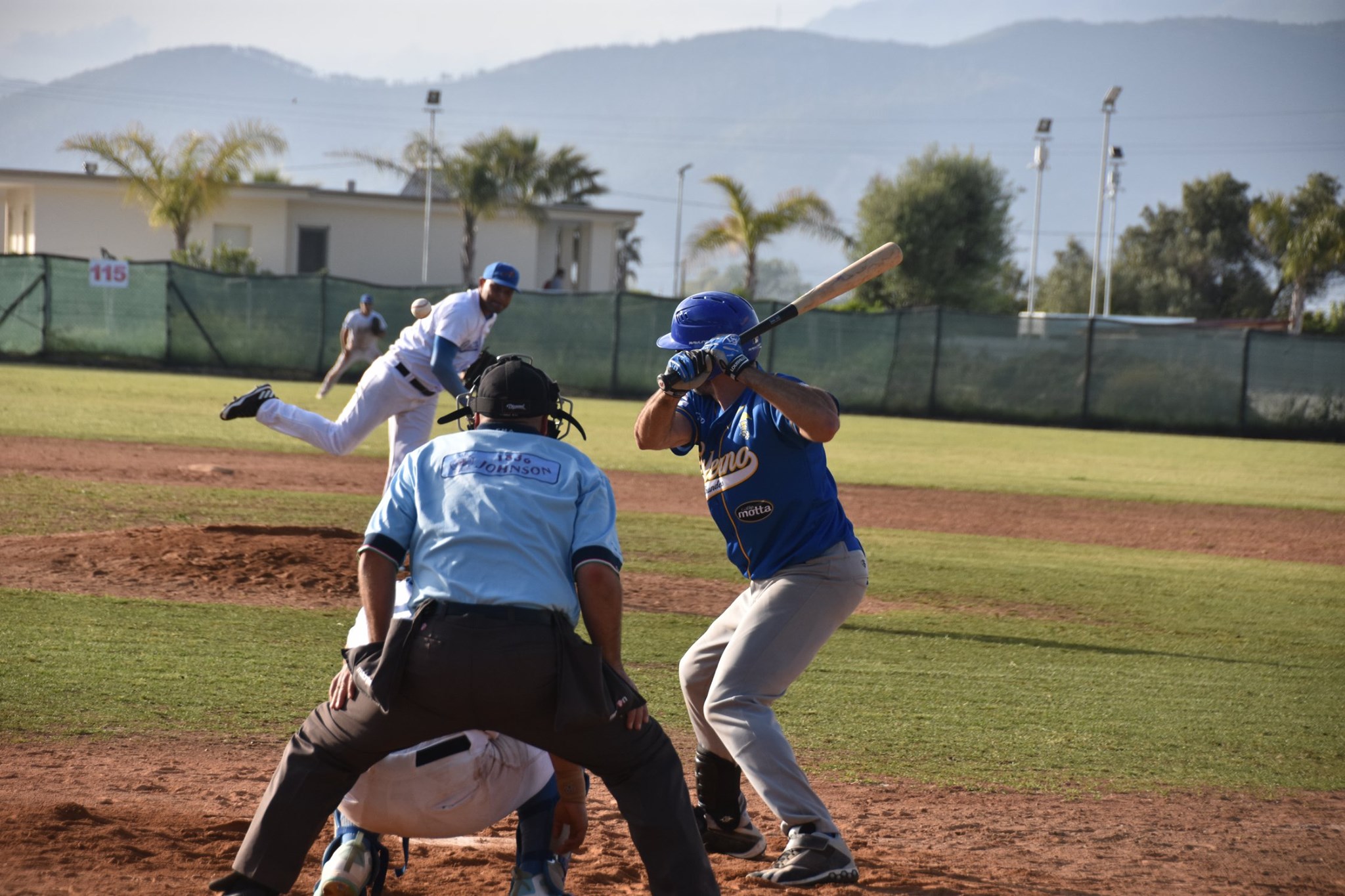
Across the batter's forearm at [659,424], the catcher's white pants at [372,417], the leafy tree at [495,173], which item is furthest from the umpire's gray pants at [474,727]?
the leafy tree at [495,173]

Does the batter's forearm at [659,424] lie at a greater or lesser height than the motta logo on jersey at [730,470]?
greater

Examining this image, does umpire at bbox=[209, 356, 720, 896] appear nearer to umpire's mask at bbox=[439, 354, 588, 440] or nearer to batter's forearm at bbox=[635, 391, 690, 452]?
umpire's mask at bbox=[439, 354, 588, 440]

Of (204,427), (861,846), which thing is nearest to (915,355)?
(204,427)

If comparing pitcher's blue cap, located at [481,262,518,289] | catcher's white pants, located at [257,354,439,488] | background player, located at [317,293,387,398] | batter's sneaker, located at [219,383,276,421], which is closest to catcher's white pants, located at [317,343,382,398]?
background player, located at [317,293,387,398]

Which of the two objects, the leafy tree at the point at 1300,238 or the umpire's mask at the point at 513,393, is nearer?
the umpire's mask at the point at 513,393

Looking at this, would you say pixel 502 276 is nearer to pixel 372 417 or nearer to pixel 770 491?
pixel 372 417

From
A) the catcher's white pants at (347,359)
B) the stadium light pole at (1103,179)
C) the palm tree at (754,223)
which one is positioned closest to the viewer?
the catcher's white pants at (347,359)

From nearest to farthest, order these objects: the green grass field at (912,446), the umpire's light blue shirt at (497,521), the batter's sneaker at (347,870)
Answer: the umpire's light blue shirt at (497,521)
the batter's sneaker at (347,870)
the green grass field at (912,446)

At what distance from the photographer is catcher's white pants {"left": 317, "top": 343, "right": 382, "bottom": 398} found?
22625 mm

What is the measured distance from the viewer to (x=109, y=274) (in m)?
28.8

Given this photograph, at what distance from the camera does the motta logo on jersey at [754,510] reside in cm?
431

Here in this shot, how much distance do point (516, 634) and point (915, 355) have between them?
26.5m

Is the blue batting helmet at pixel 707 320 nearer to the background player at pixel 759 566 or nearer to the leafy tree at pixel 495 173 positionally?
the background player at pixel 759 566

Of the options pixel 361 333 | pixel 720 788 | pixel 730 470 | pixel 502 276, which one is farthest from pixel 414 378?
pixel 361 333
